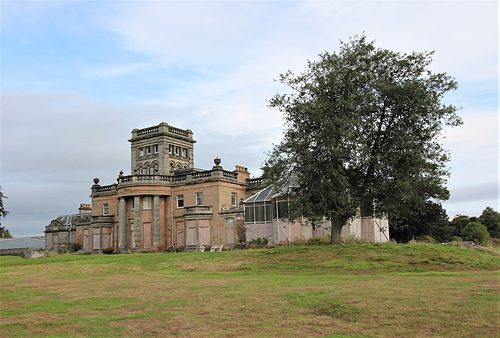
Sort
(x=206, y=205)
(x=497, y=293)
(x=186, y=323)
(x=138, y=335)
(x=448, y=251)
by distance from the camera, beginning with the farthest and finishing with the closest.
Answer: (x=206, y=205) < (x=448, y=251) < (x=497, y=293) < (x=186, y=323) < (x=138, y=335)

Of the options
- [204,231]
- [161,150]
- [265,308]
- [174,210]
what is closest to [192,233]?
[204,231]

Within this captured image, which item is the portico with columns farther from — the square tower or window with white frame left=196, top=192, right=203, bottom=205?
the square tower

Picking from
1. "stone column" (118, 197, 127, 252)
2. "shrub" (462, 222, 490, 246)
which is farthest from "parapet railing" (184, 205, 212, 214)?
"shrub" (462, 222, 490, 246)

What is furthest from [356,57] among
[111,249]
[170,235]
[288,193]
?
[111,249]

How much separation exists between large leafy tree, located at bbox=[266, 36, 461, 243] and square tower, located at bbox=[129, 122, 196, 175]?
3355 centimetres

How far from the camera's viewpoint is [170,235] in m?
51.8

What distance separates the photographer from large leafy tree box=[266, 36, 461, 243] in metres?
26.4

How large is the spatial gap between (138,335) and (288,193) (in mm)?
20427

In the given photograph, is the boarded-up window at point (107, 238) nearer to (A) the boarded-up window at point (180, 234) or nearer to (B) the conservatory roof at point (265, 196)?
(A) the boarded-up window at point (180, 234)

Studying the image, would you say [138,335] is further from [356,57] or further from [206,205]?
[206,205]

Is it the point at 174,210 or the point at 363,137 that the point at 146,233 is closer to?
the point at 174,210

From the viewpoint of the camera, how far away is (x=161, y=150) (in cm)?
6028

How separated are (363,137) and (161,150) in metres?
38.2

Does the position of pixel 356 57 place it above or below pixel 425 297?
above
